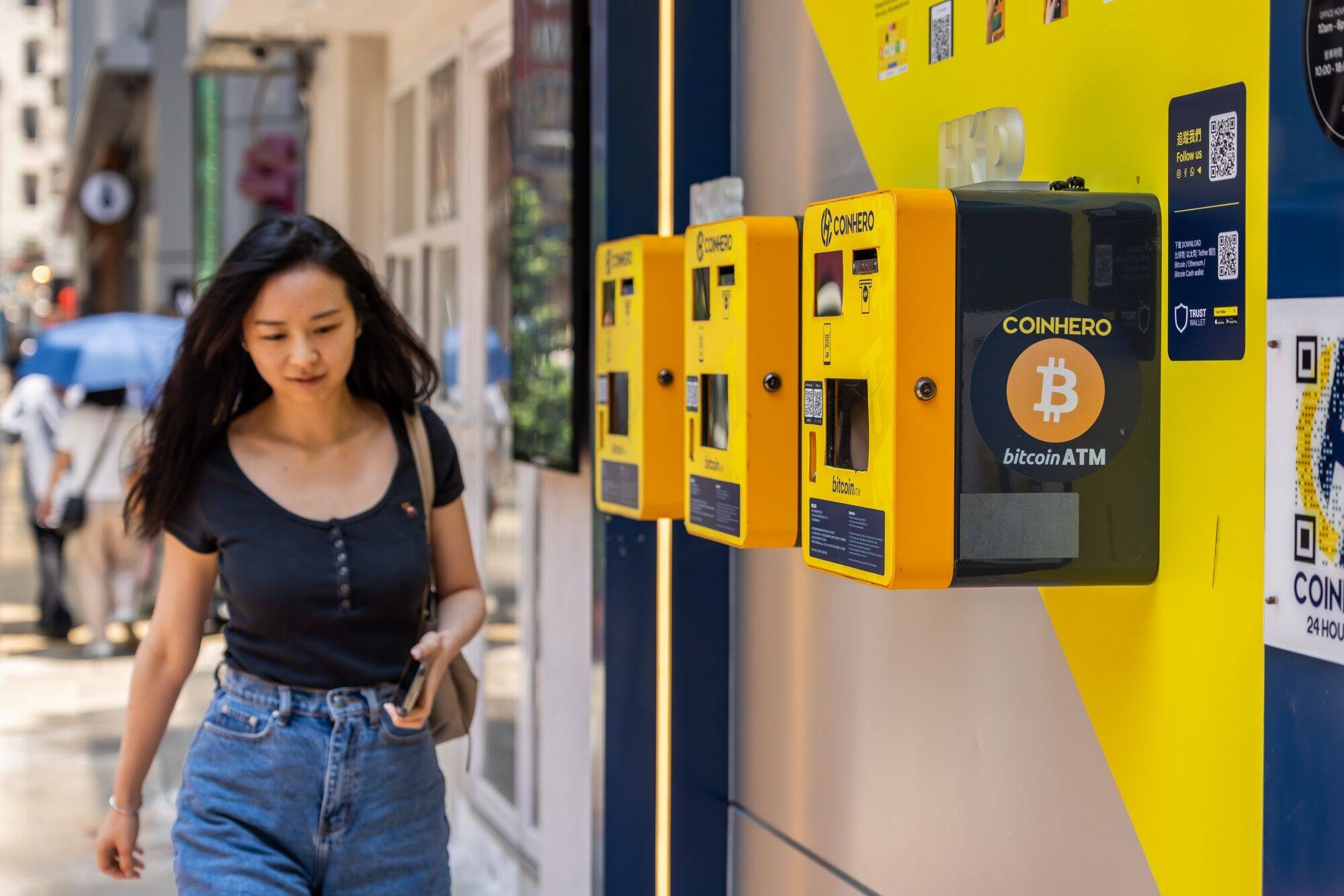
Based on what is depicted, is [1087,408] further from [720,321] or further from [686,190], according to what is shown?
[686,190]

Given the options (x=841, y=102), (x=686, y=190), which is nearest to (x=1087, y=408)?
(x=841, y=102)

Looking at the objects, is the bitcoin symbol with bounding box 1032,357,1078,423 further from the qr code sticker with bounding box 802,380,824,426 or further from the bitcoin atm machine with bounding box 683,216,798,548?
the bitcoin atm machine with bounding box 683,216,798,548

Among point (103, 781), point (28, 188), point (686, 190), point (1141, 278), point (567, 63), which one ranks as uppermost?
point (28, 188)

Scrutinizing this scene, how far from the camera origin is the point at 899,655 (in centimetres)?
307

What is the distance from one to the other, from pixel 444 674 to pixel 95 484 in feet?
23.3

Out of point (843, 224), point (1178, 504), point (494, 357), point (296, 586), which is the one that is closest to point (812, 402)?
point (843, 224)

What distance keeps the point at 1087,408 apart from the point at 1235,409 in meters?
0.18

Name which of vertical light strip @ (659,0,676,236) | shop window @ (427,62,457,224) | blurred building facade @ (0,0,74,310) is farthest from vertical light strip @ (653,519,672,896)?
blurred building facade @ (0,0,74,310)

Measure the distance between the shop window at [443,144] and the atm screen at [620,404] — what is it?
313 cm

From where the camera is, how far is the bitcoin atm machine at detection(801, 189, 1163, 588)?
2.10 metres

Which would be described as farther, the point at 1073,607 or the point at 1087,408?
the point at 1073,607

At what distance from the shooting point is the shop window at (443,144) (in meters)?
6.49

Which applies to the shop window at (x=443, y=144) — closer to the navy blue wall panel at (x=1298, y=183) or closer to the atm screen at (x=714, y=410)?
the atm screen at (x=714, y=410)

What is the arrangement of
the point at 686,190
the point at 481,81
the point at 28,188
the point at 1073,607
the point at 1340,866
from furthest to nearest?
the point at 28,188 → the point at 481,81 → the point at 686,190 → the point at 1073,607 → the point at 1340,866
